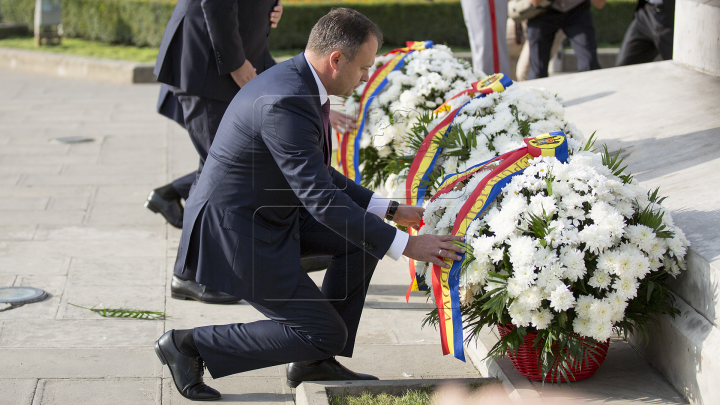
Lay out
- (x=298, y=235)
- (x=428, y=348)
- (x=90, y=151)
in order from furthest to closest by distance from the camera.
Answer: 1. (x=90, y=151)
2. (x=428, y=348)
3. (x=298, y=235)

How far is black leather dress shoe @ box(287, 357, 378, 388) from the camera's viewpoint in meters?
2.95

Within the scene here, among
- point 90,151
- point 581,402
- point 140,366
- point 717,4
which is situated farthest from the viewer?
point 90,151

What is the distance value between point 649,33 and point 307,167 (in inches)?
186

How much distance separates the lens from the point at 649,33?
A: 6301mm

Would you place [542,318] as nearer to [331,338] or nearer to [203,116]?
[331,338]

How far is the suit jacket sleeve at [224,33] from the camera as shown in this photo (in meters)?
3.81

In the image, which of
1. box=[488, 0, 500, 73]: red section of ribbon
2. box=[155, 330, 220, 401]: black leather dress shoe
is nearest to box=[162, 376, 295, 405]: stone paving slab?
box=[155, 330, 220, 401]: black leather dress shoe

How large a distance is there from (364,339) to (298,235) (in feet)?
2.63

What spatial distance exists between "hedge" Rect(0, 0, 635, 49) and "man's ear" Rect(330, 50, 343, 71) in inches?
377

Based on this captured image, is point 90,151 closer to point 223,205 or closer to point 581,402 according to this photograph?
point 223,205

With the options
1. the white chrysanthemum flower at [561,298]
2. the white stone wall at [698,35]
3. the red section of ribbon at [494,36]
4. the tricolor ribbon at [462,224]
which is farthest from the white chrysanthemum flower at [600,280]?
the red section of ribbon at [494,36]

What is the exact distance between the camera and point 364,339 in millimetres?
3469

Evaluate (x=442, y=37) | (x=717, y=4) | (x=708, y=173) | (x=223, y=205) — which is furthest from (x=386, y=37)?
(x=223, y=205)

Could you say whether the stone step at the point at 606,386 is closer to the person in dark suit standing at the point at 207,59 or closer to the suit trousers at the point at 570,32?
the person in dark suit standing at the point at 207,59
